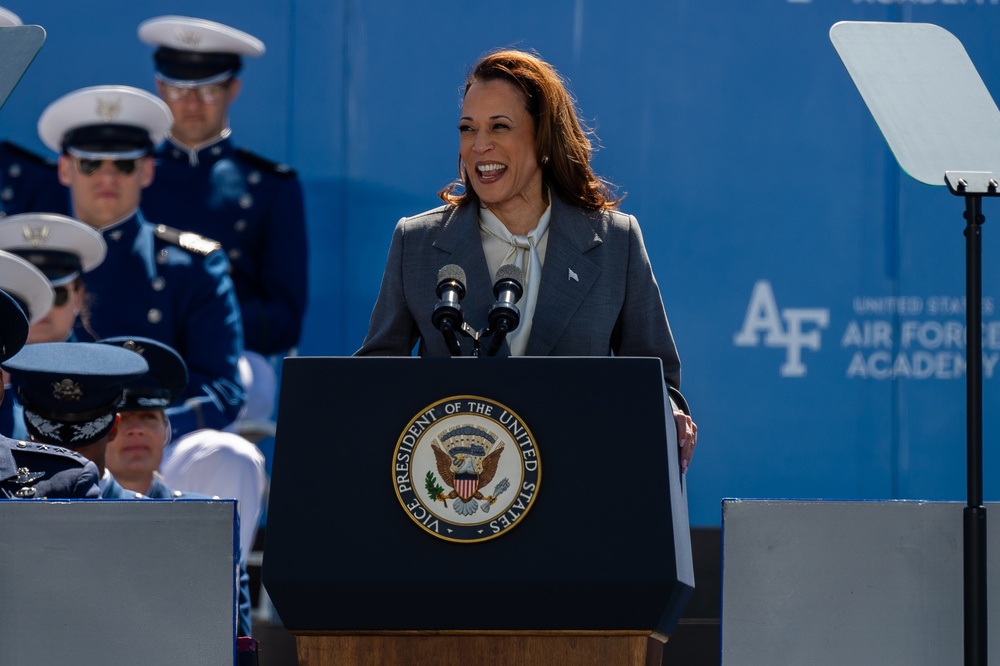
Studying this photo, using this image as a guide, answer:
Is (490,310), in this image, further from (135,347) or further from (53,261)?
(53,261)

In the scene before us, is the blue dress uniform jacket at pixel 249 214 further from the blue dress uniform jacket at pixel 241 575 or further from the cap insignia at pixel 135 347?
the blue dress uniform jacket at pixel 241 575

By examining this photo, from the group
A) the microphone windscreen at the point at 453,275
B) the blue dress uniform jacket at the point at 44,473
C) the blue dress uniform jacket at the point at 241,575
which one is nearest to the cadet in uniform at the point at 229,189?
the blue dress uniform jacket at the point at 241,575

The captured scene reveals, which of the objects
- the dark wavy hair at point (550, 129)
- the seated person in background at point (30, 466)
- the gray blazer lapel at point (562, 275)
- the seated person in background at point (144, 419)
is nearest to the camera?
the gray blazer lapel at point (562, 275)

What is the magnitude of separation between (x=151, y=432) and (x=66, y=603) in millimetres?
2123

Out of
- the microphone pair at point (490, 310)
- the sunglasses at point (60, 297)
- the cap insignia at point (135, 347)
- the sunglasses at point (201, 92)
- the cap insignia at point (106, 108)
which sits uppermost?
the sunglasses at point (201, 92)

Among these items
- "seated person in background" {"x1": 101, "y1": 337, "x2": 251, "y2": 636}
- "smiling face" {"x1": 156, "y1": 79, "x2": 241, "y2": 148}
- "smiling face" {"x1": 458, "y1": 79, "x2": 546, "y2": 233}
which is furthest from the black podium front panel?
"smiling face" {"x1": 156, "y1": 79, "x2": 241, "y2": 148}

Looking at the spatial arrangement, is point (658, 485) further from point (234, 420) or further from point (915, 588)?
point (234, 420)

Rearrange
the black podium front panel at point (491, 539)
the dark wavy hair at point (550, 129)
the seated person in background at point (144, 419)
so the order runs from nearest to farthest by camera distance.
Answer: the black podium front panel at point (491, 539) → the dark wavy hair at point (550, 129) → the seated person in background at point (144, 419)

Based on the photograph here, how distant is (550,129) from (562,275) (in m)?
0.27

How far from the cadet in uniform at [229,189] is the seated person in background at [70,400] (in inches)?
29.4

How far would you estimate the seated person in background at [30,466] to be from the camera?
267 centimetres

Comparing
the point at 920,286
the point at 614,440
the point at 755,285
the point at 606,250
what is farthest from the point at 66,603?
the point at 920,286

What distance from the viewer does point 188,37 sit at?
4.12m

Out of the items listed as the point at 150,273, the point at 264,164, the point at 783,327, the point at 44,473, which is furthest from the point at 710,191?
the point at 44,473
